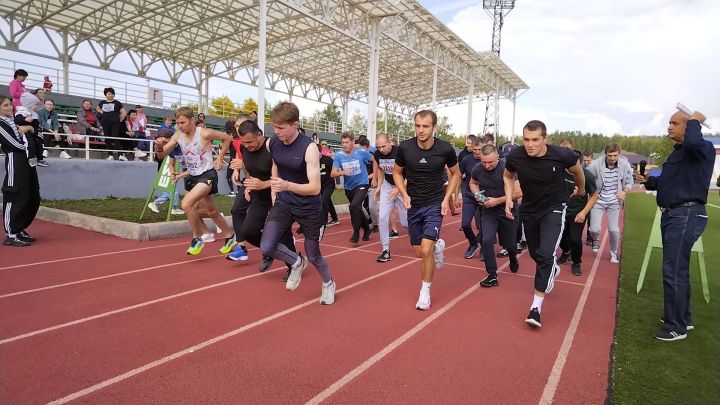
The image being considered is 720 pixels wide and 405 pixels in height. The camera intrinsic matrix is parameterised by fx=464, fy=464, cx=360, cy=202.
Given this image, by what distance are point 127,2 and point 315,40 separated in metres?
11.9

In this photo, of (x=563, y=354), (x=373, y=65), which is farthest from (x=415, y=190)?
(x=373, y=65)

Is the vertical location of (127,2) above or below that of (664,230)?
above

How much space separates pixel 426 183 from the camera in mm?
5195

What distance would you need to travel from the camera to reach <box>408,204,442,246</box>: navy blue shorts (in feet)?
16.5

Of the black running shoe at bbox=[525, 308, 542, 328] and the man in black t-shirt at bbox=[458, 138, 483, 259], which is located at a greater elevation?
the man in black t-shirt at bbox=[458, 138, 483, 259]

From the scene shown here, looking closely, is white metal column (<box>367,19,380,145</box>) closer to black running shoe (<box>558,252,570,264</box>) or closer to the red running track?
black running shoe (<box>558,252,570,264</box>)

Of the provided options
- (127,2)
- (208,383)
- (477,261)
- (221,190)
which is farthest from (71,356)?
(127,2)

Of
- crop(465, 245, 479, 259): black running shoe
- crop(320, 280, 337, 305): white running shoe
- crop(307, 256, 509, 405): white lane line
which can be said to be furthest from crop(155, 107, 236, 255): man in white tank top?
crop(465, 245, 479, 259): black running shoe

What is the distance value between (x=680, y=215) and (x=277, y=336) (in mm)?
3763

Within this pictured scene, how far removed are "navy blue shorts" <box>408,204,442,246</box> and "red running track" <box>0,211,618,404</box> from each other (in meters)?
0.76

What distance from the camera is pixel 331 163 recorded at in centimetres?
850

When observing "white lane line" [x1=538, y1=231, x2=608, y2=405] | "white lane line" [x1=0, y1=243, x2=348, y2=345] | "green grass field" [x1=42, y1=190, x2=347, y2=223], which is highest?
"green grass field" [x1=42, y1=190, x2=347, y2=223]

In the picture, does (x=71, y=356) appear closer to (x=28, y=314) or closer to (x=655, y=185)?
(x=28, y=314)

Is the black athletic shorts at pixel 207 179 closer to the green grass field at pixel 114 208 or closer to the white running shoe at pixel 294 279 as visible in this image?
the white running shoe at pixel 294 279
